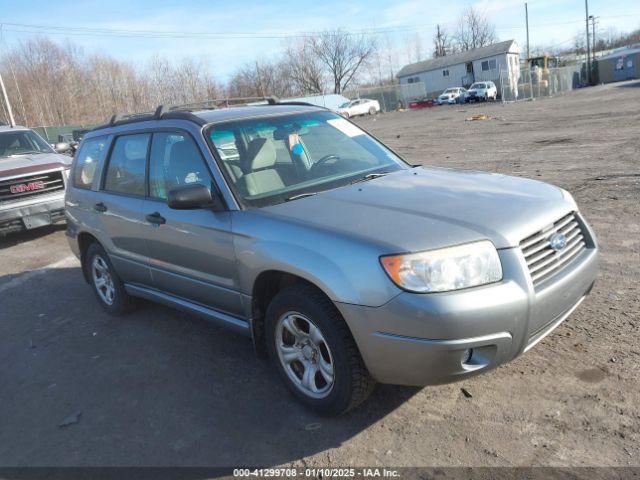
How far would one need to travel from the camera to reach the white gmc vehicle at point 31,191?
29.7 feet

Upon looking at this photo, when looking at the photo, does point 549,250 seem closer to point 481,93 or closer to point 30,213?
point 30,213

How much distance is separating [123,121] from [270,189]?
205cm

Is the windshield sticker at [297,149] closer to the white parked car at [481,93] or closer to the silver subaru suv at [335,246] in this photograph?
the silver subaru suv at [335,246]

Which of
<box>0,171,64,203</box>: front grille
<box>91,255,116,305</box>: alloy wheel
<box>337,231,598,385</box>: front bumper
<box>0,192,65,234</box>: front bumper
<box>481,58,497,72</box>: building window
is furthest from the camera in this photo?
<box>481,58,497,72</box>: building window

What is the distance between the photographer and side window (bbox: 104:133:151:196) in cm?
455

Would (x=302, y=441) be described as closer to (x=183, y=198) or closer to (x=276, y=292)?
(x=276, y=292)

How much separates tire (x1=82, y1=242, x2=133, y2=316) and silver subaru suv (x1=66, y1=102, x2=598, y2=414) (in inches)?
11.1

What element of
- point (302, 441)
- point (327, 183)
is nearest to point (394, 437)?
point (302, 441)

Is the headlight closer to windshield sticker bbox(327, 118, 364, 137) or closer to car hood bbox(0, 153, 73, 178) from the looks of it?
windshield sticker bbox(327, 118, 364, 137)

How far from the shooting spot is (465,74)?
70.2 meters

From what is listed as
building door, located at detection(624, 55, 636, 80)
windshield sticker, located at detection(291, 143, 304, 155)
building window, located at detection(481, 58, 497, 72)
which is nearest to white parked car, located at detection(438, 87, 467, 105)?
Result: building door, located at detection(624, 55, 636, 80)

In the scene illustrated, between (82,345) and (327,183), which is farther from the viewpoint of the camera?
(82,345)

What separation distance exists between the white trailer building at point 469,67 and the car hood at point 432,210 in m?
65.0

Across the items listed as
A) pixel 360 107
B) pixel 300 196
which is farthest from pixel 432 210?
pixel 360 107
